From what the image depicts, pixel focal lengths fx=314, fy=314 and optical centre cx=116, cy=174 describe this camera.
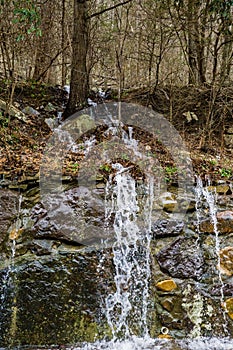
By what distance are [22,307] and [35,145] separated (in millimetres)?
2373

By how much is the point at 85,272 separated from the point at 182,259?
39.5 inches

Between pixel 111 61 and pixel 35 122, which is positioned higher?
pixel 111 61

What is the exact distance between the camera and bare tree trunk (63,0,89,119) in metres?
5.13

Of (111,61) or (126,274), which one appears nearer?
(126,274)

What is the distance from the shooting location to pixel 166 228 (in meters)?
3.43

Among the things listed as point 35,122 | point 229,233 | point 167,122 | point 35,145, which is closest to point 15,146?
point 35,145

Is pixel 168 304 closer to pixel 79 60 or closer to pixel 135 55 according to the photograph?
pixel 79 60

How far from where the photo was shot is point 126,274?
3.13m

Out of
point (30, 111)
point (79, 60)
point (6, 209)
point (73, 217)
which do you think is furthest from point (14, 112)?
point (73, 217)

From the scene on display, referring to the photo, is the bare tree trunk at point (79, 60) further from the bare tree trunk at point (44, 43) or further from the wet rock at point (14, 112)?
the bare tree trunk at point (44, 43)

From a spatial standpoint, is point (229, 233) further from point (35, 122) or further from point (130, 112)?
point (35, 122)

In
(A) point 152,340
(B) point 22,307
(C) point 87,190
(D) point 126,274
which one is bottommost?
(A) point 152,340

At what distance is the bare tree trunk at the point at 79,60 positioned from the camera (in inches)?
202

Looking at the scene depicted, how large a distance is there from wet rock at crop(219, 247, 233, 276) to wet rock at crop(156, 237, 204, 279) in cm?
20
